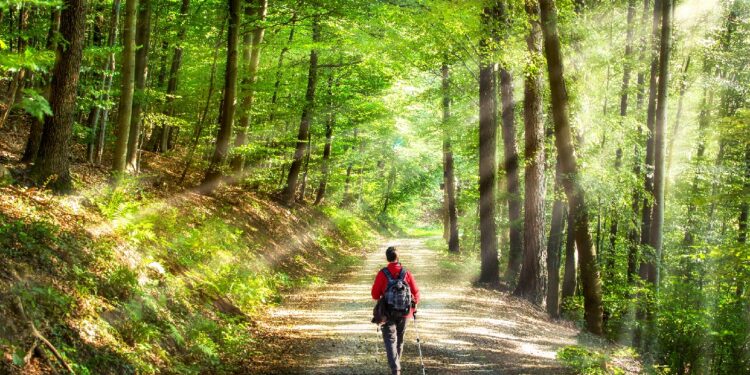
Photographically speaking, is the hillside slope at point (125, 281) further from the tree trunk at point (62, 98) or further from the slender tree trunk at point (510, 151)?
the slender tree trunk at point (510, 151)

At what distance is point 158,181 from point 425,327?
28.6 feet

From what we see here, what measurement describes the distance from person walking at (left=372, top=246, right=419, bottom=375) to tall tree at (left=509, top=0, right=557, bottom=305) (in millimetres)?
7141

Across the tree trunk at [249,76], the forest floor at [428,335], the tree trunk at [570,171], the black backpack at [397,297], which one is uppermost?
the tree trunk at [249,76]

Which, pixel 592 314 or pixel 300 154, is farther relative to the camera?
pixel 300 154

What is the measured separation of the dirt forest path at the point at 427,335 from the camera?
8781mm

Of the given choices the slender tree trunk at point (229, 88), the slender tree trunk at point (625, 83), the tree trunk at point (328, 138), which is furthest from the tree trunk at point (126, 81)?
the slender tree trunk at point (625, 83)

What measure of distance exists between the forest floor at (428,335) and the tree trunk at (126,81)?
15.3ft

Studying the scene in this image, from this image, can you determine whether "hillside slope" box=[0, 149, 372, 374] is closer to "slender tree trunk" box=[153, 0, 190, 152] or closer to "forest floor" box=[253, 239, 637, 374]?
"forest floor" box=[253, 239, 637, 374]

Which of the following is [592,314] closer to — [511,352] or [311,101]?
[511,352]

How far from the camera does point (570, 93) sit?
13.9 m

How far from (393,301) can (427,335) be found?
3.54 metres

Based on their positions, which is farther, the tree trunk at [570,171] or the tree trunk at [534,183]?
the tree trunk at [534,183]

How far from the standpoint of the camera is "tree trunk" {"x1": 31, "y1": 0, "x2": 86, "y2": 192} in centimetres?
888

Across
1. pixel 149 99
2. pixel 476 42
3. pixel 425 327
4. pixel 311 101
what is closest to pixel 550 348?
pixel 425 327
